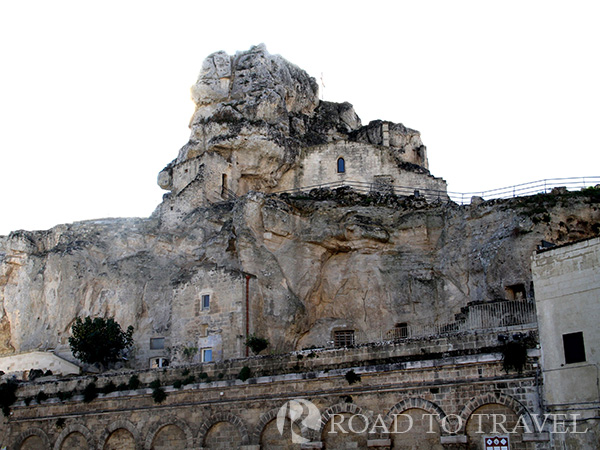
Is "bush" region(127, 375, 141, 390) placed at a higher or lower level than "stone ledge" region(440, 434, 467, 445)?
higher

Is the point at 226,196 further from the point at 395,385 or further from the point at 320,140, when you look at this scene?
the point at 395,385

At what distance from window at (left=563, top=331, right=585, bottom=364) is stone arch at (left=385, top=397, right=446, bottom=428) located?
417 centimetres

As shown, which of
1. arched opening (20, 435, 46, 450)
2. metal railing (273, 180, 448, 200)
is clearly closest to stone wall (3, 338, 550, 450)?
arched opening (20, 435, 46, 450)

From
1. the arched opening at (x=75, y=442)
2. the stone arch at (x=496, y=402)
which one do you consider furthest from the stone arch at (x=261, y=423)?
the arched opening at (x=75, y=442)

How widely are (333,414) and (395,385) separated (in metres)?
2.52

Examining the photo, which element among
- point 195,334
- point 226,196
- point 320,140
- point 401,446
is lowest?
point 401,446

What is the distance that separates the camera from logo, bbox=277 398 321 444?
23531 millimetres

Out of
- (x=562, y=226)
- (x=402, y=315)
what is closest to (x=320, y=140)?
(x=402, y=315)

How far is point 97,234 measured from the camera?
4072 centimetres

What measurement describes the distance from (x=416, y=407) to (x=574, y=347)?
5.21 m

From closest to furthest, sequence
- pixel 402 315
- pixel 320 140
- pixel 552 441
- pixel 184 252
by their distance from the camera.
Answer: pixel 552 441 → pixel 402 315 → pixel 184 252 → pixel 320 140

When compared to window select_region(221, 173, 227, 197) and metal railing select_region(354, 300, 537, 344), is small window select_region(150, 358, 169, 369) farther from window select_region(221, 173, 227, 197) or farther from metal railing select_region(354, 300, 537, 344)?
metal railing select_region(354, 300, 537, 344)

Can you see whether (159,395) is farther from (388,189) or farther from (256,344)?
(388,189)

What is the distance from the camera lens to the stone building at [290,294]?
71.6 ft
